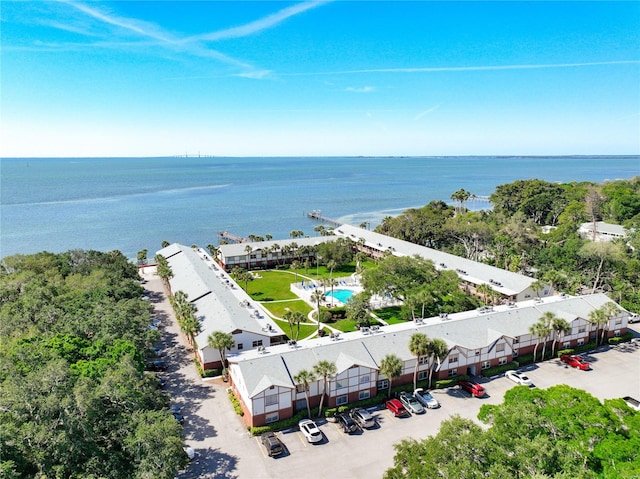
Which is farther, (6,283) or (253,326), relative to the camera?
(6,283)

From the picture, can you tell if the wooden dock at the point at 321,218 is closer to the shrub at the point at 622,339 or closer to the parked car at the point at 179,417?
the shrub at the point at 622,339

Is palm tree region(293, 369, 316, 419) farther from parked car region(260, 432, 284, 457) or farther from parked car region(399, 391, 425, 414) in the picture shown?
parked car region(399, 391, 425, 414)

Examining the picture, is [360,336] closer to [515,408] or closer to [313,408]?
[313,408]

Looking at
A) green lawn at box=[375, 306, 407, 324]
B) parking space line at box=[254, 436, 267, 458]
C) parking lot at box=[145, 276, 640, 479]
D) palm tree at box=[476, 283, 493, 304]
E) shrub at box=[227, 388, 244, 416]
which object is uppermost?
palm tree at box=[476, 283, 493, 304]

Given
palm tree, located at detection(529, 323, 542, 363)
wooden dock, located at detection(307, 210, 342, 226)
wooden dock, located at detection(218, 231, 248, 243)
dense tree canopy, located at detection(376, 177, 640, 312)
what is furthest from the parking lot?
wooden dock, located at detection(307, 210, 342, 226)

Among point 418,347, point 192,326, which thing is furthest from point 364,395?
point 192,326

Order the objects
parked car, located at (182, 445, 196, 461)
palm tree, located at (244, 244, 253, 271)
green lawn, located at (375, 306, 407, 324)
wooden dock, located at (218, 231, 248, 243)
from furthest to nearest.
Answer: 1. wooden dock, located at (218, 231, 248, 243)
2. palm tree, located at (244, 244, 253, 271)
3. green lawn, located at (375, 306, 407, 324)
4. parked car, located at (182, 445, 196, 461)

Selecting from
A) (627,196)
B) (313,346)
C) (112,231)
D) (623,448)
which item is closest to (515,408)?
(623,448)
